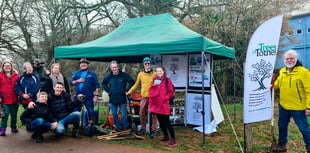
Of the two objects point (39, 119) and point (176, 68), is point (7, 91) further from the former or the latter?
point (176, 68)

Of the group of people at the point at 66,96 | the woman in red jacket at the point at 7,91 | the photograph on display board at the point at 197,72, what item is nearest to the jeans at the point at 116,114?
the group of people at the point at 66,96

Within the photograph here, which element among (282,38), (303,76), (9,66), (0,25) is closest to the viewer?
(303,76)

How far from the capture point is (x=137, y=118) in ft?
20.4

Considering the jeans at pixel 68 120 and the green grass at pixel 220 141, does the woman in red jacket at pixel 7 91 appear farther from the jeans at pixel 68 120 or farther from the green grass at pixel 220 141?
the green grass at pixel 220 141

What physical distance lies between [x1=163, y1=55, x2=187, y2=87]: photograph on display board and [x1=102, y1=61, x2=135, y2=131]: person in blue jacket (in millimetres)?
1358

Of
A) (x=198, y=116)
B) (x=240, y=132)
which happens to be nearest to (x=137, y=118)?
(x=198, y=116)

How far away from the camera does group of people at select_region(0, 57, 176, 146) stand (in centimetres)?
470

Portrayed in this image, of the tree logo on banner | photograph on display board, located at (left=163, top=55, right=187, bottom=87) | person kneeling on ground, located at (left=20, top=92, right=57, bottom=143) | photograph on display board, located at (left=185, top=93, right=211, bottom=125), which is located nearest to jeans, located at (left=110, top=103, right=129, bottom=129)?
person kneeling on ground, located at (left=20, top=92, right=57, bottom=143)

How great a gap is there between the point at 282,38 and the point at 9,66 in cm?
1157

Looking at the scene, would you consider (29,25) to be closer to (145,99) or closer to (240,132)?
(145,99)

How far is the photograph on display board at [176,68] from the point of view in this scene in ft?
21.5

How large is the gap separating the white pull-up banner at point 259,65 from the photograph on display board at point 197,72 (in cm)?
209

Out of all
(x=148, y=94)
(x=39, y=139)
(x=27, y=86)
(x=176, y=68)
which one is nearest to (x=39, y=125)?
(x=39, y=139)

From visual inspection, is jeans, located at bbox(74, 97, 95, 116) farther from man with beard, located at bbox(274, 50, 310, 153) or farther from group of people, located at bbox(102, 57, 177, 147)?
man with beard, located at bbox(274, 50, 310, 153)
